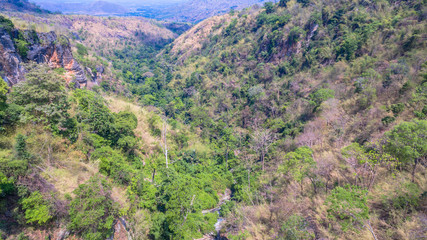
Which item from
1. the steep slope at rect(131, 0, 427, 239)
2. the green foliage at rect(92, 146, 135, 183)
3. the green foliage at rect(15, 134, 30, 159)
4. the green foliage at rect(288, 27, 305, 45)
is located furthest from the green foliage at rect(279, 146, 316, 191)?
the green foliage at rect(288, 27, 305, 45)

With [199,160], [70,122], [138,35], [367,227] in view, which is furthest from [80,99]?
[138,35]

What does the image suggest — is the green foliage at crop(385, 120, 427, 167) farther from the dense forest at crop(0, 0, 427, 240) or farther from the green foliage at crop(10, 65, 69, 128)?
the green foliage at crop(10, 65, 69, 128)

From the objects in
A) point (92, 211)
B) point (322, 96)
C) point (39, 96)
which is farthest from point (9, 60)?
point (322, 96)

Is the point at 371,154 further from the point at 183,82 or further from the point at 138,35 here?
the point at 138,35

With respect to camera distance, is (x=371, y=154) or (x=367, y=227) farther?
(x=371, y=154)

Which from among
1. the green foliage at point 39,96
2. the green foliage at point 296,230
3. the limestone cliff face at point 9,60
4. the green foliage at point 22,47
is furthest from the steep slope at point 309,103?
the green foliage at point 22,47

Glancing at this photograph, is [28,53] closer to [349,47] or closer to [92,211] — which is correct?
[92,211]

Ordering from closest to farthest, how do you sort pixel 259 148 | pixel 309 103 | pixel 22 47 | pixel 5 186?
pixel 5 186 → pixel 22 47 → pixel 309 103 → pixel 259 148
